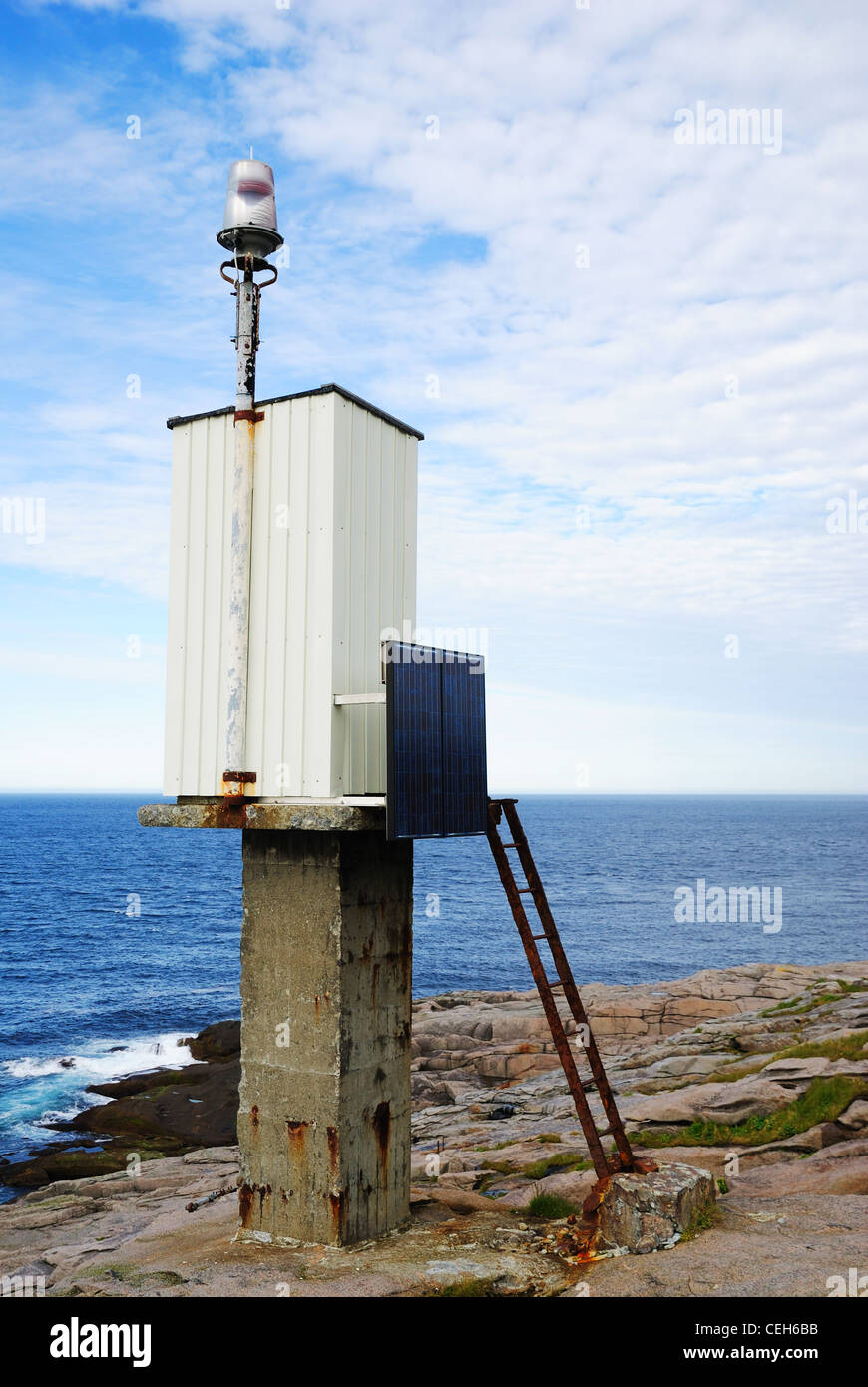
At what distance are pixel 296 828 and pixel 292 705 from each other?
1.53 m

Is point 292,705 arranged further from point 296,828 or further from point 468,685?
point 468,685

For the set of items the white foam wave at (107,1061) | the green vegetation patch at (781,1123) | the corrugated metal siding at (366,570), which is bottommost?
the white foam wave at (107,1061)

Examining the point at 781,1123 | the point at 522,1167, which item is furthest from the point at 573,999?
the point at 781,1123

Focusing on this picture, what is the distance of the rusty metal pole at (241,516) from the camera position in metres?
12.6

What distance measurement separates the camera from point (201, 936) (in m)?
71.7

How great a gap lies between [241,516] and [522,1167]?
12.4m

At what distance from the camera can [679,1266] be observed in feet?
34.6

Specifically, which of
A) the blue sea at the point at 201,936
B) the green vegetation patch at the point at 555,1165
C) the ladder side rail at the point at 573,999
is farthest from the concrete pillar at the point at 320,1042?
the blue sea at the point at 201,936

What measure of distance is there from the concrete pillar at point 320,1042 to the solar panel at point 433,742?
1146 mm

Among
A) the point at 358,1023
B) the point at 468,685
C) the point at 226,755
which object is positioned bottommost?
the point at 358,1023

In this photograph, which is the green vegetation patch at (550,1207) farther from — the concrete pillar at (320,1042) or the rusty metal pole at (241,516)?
the rusty metal pole at (241,516)

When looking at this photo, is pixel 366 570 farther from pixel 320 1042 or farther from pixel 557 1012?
pixel 557 1012

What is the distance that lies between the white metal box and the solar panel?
76 centimetres
